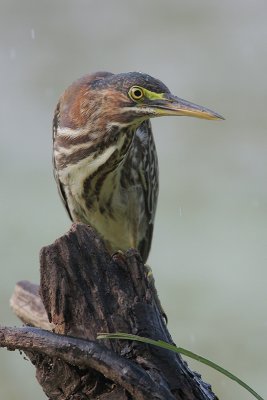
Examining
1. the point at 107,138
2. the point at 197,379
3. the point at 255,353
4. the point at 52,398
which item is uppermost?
the point at 255,353

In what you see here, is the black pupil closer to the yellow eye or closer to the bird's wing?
the yellow eye

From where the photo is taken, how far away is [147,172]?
11.9 ft

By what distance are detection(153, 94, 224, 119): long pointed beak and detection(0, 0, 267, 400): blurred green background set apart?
1896 millimetres

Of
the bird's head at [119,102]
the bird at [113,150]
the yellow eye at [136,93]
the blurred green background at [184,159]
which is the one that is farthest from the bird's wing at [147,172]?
the blurred green background at [184,159]

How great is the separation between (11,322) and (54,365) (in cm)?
301

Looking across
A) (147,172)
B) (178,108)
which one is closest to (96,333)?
(178,108)

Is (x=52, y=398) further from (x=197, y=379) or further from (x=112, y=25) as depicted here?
(x=112, y=25)

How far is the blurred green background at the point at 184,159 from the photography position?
525 cm

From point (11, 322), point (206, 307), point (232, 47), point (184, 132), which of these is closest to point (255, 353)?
point (206, 307)

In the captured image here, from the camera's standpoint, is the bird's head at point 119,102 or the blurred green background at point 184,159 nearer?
the bird's head at point 119,102

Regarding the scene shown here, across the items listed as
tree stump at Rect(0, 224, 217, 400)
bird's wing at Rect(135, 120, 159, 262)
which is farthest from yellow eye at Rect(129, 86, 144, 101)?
tree stump at Rect(0, 224, 217, 400)

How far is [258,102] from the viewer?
6.57m

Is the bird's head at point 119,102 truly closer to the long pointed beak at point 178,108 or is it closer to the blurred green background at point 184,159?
the long pointed beak at point 178,108

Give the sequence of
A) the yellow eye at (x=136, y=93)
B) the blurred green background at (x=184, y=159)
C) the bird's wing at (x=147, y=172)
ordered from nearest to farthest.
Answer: the yellow eye at (x=136, y=93) < the bird's wing at (x=147, y=172) < the blurred green background at (x=184, y=159)
